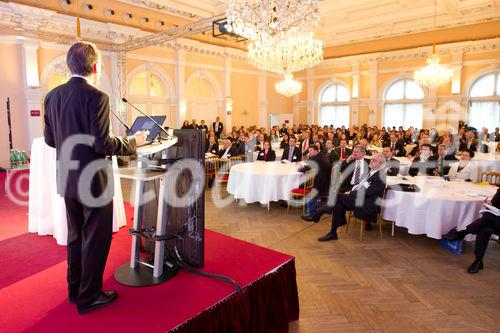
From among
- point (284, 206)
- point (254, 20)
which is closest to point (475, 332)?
point (284, 206)

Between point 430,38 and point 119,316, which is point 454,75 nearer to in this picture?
point 430,38

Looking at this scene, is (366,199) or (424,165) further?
(424,165)

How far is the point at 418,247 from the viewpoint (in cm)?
461

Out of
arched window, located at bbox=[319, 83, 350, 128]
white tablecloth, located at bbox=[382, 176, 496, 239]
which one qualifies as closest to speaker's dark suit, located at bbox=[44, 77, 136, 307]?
white tablecloth, located at bbox=[382, 176, 496, 239]

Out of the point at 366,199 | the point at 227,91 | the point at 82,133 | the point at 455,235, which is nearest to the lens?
the point at 82,133

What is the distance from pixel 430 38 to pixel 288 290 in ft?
46.6

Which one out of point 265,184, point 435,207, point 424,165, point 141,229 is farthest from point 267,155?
point 141,229

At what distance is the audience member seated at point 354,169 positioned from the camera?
5714 mm

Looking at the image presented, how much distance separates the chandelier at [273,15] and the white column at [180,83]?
7.19 meters

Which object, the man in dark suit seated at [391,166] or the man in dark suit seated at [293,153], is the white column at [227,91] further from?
the man in dark suit seated at [391,166]

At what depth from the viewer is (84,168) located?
1.95 metres

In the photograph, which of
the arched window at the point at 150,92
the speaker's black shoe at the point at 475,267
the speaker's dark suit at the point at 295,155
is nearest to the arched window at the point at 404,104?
the arched window at the point at 150,92

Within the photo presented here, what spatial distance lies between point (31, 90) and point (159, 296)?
9525 mm

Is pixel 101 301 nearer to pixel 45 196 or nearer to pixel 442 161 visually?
pixel 45 196
